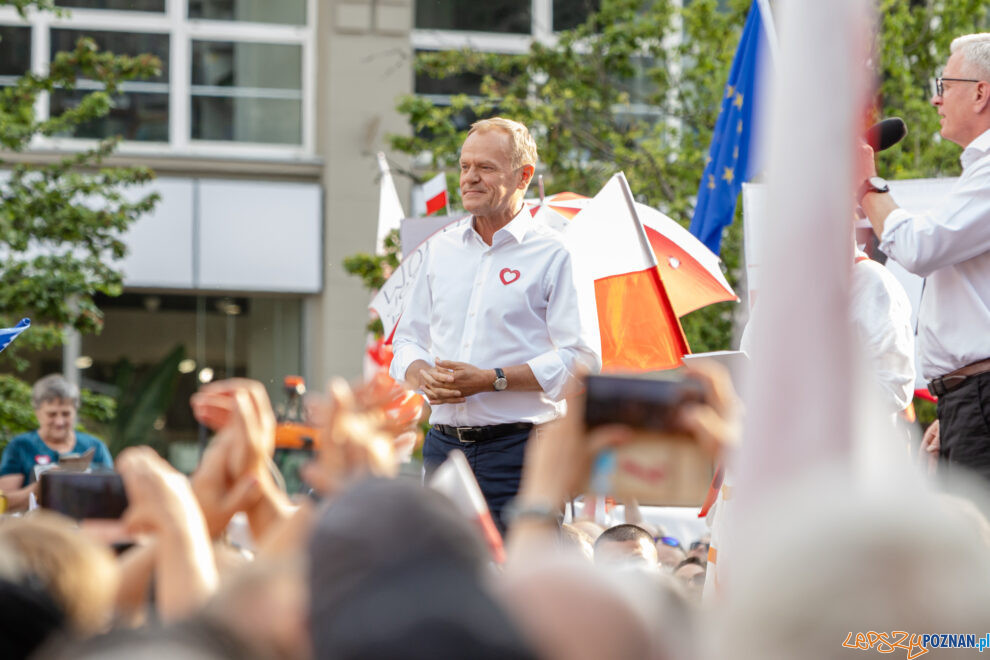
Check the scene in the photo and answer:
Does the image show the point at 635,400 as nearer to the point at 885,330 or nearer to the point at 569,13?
the point at 885,330

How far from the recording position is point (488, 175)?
4.17 m

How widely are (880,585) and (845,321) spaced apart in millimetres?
359

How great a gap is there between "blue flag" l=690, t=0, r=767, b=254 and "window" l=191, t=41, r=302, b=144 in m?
8.75

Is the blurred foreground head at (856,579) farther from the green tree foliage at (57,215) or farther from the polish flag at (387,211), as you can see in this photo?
the green tree foliage at (57,215)

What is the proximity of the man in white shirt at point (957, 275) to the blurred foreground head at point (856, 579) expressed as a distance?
7.56ft

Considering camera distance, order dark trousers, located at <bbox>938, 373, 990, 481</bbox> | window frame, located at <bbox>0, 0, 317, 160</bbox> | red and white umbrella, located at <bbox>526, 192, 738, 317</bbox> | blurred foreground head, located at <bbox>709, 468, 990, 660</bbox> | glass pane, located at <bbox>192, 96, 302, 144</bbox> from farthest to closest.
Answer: glass pane, located at <bbox>192, 96, 302, 144</bbox>
window frame, located at <bbox>0, 0, 317, 160</bbox>
red and white umbrella, located at <bbox>526, 192, 738, 317</bbox>
dark trousers, located at <bbox>938, 373, 990, 481</bbox>
blurred foreground head, located at <bbox>709, 468, 990, 660</bbox>

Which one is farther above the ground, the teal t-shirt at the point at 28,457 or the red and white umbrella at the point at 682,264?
the red and white umbrella at the point at 682,264

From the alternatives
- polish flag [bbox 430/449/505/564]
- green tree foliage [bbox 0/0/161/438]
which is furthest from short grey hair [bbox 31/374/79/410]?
→ polish flag [bbox 430/449/505/564]

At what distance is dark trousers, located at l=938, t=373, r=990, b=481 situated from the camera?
11.5ft

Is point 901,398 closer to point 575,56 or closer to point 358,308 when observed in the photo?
point 575,56

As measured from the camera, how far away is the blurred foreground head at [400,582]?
1214 mm

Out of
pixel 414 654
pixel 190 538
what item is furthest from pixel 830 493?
pixel 190 538

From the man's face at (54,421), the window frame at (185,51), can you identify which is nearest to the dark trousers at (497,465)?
the man's face at (54,421)

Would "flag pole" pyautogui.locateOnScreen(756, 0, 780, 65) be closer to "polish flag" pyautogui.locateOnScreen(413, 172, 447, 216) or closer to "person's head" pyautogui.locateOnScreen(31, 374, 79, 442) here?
"polish flag" pyautogui.locateOnScreen(413, 172, 447, 216)
